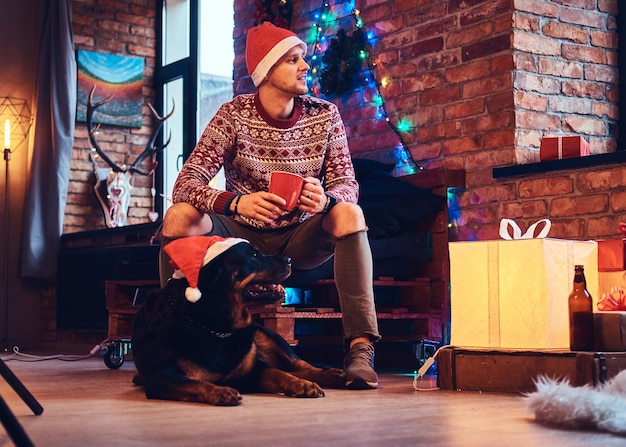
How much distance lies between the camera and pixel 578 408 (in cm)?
196

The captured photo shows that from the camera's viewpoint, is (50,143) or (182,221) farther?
(50,143)

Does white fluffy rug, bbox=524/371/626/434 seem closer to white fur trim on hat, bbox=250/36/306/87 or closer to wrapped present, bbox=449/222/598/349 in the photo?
wrapped present, bbox=449/222/598/349

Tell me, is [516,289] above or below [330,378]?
above

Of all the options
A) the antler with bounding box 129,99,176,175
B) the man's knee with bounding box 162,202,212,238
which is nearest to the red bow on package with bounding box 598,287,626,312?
the man's knee with bounding box 162,202,212,238

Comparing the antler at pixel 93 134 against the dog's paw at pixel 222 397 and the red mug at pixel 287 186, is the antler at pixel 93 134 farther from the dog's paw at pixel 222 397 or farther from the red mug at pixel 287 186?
the dog's paw at pixel 222 397

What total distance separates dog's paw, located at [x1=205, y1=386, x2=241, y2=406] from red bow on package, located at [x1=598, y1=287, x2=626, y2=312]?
1180 mm

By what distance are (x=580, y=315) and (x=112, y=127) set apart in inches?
171

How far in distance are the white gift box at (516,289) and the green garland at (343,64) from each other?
174cm

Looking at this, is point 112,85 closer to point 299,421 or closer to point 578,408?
point 299,421

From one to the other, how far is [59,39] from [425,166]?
3.07m

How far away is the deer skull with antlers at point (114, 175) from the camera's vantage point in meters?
6.15

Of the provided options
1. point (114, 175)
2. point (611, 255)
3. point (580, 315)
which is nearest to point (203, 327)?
point (580, 315)

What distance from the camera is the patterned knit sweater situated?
325 centimetres

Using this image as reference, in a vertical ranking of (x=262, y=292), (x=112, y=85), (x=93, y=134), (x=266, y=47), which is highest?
(x=112, y=85)
